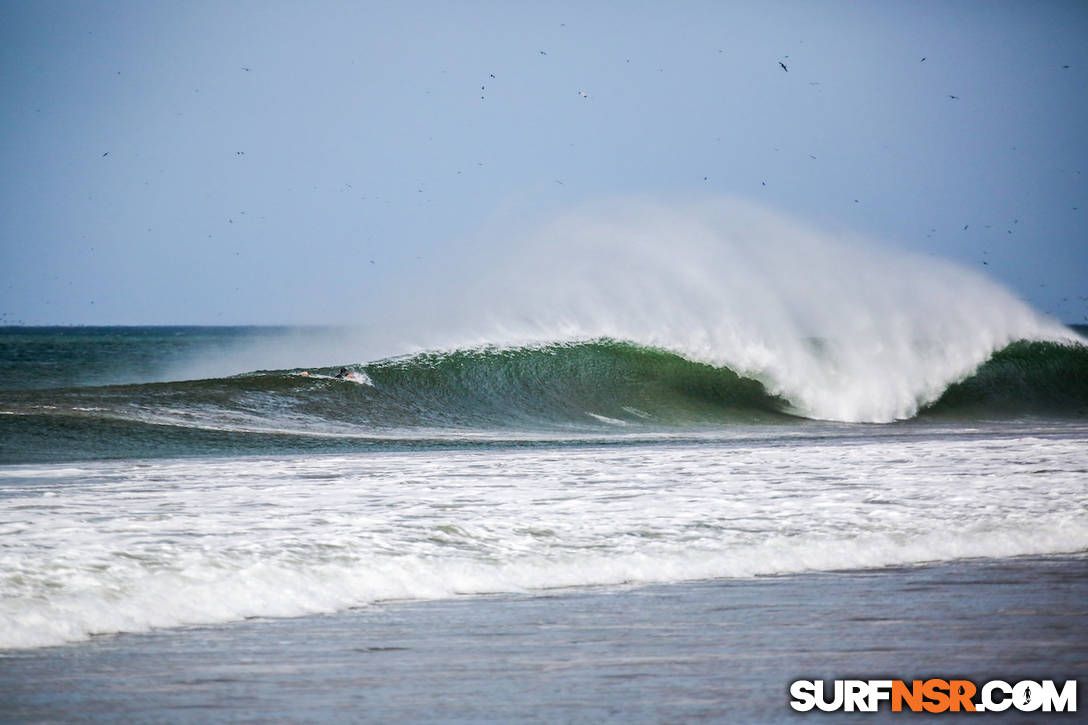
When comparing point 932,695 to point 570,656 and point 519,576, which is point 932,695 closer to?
point 570,656

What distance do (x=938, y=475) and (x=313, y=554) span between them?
16.8 ft

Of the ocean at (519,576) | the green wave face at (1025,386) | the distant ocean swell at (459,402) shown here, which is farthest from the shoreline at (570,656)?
the green wave face at (1025,386)

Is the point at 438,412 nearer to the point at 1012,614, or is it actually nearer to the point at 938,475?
the point at 938,475

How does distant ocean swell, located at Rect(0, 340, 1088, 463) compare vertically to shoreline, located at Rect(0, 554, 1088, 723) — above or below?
above

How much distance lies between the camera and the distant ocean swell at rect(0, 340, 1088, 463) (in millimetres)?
13273

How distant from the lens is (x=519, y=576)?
506cm

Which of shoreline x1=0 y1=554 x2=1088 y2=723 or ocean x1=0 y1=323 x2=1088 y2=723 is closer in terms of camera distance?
shoreline x1=0 y1=554 x2=1088 y2=723

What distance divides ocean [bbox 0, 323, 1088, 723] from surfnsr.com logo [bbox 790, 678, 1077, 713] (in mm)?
71

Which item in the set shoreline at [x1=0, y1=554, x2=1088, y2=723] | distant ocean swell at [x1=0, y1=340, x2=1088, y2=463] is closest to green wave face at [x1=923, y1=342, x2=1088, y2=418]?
distant ocean swell at [x1=0, y1=340, x2=1088, y2=463]

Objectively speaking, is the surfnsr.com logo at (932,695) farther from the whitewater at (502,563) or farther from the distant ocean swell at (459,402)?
the distant ocean swell at (459,402)

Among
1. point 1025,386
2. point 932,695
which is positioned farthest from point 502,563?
point 1025,386

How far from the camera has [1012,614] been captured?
4.30 metres

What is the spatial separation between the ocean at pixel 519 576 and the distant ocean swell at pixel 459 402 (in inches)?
21.3

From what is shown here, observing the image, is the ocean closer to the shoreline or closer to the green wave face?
the shoreline
